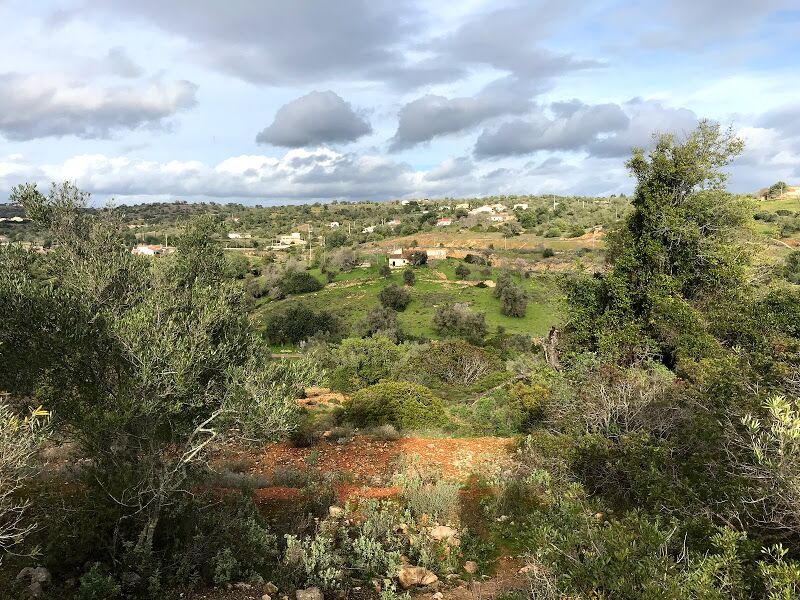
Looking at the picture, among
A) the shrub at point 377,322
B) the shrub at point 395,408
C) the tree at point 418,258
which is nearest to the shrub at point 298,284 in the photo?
the tree at point 418,258

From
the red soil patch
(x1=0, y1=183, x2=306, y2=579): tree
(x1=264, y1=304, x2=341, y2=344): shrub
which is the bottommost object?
(x1=264, y1=304, x2=341, y2=344): shrub

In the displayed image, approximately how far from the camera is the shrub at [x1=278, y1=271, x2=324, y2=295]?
238 feet

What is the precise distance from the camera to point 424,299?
64.4 m

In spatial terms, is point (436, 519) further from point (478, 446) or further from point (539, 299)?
point (539, 299)

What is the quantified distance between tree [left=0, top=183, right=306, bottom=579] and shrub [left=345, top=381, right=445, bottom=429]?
9.30m

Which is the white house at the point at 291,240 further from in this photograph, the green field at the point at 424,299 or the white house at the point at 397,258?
the green field at the point at 424,299

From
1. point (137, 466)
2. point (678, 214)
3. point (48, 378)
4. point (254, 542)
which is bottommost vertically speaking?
point (254, 542)

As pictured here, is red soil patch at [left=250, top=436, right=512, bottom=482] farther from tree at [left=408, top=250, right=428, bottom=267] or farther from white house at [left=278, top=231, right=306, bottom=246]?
white house at [left=278, top=231, right=306, bottom=246]

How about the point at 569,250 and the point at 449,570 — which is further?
the point at 569,250

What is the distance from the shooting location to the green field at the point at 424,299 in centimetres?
5562

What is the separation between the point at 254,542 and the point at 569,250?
76464 mm

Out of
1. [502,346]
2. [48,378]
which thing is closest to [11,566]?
[48,378]

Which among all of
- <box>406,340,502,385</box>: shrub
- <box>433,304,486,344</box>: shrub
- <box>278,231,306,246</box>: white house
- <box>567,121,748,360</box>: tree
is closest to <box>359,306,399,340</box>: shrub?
<box>433,304,486,344</box>: shrub

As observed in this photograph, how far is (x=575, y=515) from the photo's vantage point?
195 inches
